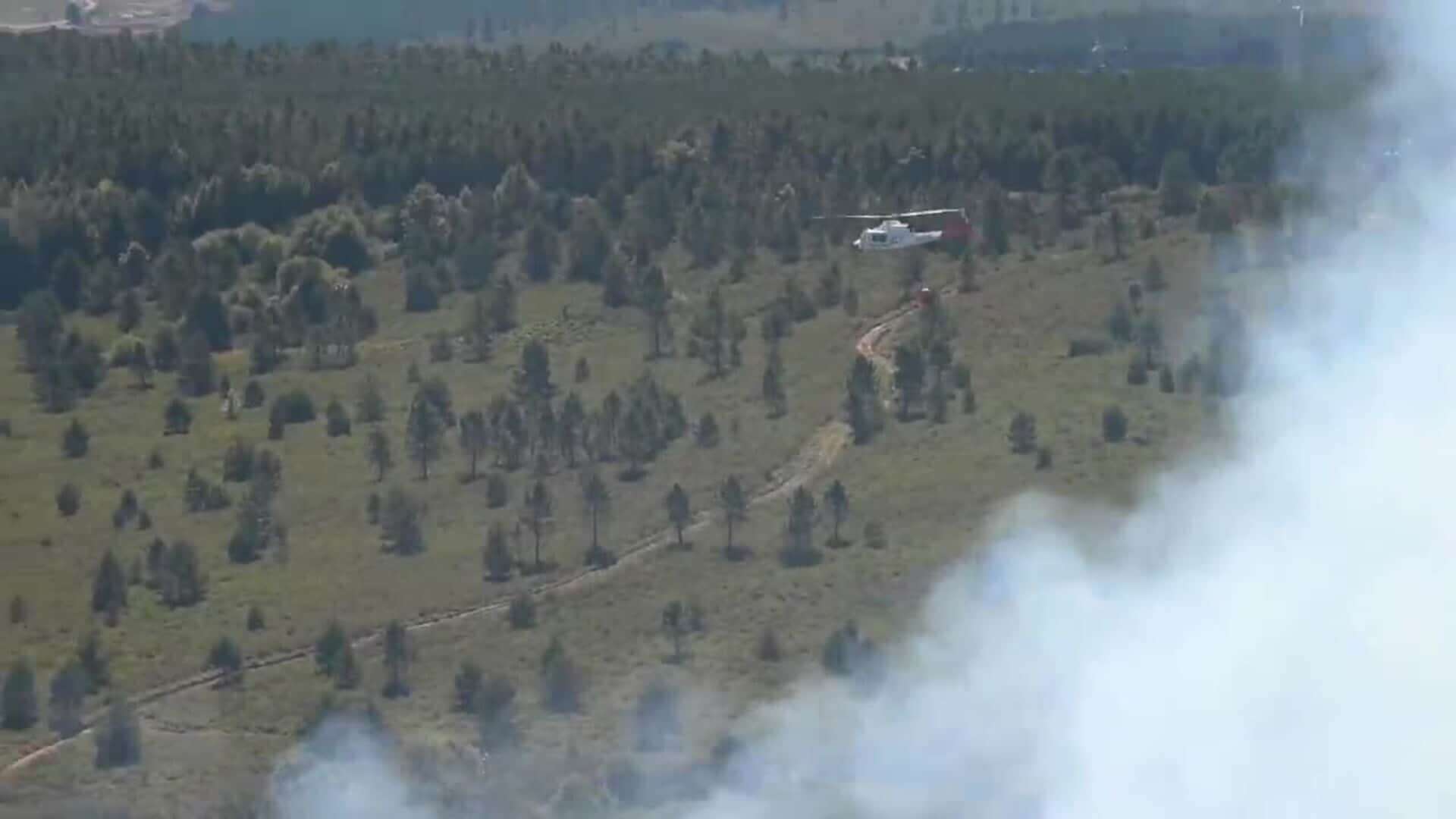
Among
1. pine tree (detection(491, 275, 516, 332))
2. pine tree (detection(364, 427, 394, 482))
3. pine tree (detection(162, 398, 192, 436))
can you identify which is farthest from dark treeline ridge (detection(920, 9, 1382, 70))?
pine tree (detection(162, 398, 192, 436))

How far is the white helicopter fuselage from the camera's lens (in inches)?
3760

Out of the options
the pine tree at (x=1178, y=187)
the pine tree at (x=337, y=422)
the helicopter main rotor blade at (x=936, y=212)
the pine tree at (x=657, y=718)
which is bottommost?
the pine tree at (x=337, y=422)

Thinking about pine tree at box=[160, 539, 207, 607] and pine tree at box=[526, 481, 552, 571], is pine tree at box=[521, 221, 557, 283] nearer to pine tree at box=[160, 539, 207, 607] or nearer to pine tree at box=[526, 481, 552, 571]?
pine tree at box=[526, 481, 552, 571]

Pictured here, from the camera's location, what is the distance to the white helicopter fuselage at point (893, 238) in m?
95.5

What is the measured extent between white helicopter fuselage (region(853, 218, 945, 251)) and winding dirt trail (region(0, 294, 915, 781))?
7099mm

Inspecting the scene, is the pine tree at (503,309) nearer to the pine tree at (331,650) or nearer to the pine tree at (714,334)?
the pine tree at (714,334)

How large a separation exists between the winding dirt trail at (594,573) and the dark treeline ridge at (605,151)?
1421 centimetres

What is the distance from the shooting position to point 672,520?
72000 millimetres

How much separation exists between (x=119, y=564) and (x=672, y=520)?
11.4 metres

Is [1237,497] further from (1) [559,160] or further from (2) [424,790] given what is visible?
(1) [559,160]

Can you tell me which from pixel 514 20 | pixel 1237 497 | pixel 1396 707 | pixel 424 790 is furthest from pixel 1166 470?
pixel 514 20

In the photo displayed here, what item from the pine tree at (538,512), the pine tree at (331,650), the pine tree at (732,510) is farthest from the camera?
the pine tree at (538,512)

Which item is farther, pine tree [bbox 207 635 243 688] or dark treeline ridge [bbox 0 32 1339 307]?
dark treeline ridge [bbox 0 32 1339 307]

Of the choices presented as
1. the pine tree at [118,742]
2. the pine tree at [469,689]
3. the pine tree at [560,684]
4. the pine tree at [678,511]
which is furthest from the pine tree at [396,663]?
the pine tree at [678,511]
